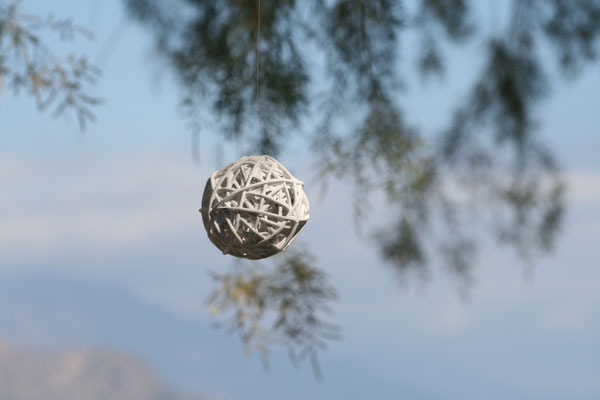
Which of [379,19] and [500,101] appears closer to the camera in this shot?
[379,19]

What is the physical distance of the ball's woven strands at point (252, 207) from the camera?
150 cm

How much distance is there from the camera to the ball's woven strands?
150 centimetres

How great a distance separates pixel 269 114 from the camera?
2920mm

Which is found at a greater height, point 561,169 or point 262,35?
point 561,169

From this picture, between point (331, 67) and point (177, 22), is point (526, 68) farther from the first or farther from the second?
point (177, 22)

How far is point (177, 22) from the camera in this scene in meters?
3.36

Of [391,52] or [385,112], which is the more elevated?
[391,52]

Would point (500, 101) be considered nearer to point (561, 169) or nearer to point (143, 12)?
point (561, 169)

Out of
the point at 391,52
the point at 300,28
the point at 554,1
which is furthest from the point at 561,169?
the point at 300,28

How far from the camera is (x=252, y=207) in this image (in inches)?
59.1

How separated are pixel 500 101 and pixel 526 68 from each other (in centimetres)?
17

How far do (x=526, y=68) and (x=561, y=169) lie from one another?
0.46m

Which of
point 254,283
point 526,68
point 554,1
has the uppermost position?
point 554,1

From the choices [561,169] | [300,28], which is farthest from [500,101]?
[300,28]
